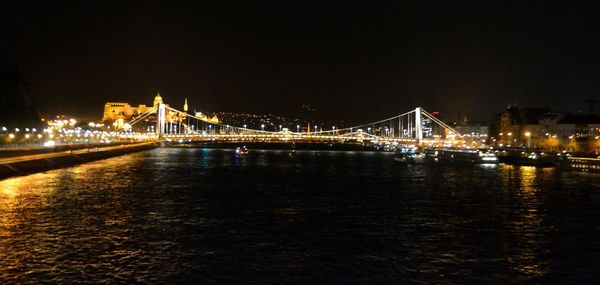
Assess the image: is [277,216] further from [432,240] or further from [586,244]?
[586,244]

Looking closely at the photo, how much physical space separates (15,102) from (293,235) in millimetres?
65912

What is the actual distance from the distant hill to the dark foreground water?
43891 millimetres

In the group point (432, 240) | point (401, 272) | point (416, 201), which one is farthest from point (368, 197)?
point (401, 272)

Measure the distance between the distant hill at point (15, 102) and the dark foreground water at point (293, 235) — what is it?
144ft

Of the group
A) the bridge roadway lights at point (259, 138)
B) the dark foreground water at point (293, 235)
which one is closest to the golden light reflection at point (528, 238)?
the dark foreground water at point (293, 235)

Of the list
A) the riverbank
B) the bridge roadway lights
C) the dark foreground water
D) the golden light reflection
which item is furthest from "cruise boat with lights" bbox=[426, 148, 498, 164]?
the riverbank

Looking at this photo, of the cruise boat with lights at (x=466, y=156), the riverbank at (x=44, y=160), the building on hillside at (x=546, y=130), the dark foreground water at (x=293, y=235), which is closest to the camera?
the dark foreground water at (x=293, y=235)

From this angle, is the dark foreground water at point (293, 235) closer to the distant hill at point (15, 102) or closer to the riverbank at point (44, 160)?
the riverbank at point (44, 160)

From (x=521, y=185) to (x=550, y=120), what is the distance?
63.0 metres

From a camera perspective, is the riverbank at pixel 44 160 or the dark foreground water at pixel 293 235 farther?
the riverbank at pixel 44 160

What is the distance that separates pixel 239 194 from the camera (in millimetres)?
26797

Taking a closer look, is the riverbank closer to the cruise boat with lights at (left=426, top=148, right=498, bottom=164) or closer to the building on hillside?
the cruise boat with lights at (left=426, top=148, right=498, bottom=164)

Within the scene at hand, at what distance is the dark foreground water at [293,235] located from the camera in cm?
1132

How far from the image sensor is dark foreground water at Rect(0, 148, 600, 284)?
1132 cm
